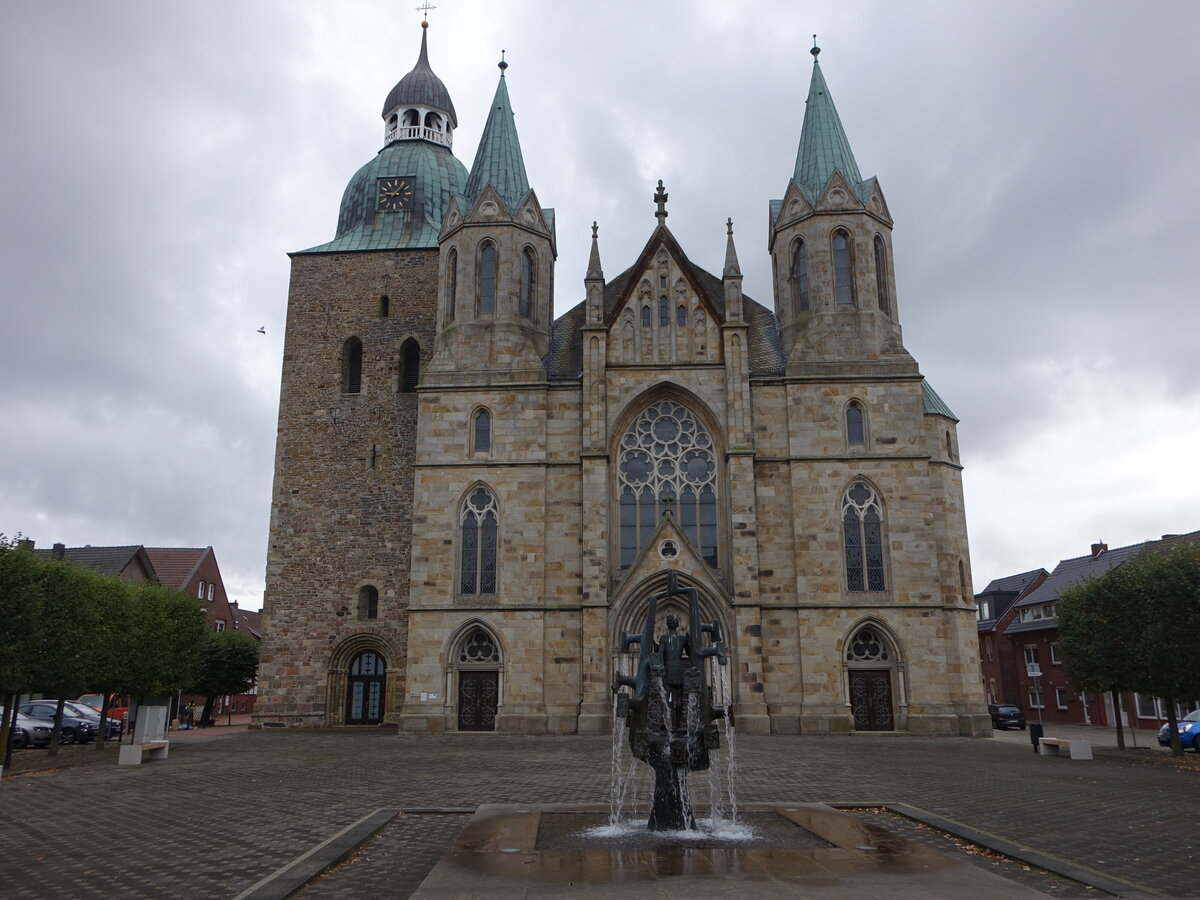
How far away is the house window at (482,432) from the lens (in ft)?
107

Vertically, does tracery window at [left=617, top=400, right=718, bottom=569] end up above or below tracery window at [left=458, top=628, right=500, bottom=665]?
above

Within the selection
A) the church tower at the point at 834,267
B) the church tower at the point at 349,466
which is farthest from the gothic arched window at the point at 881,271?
the church tower at the point at 349,466

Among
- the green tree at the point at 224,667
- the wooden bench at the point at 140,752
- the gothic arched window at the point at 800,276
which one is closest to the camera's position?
the wooden bench at the point at 140,752

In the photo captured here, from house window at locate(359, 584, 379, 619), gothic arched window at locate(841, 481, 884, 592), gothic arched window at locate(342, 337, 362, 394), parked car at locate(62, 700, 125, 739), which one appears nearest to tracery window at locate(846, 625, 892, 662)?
gothic arched window at locate(841, 481, 884, 592)

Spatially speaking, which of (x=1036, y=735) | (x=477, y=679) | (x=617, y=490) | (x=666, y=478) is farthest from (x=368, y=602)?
(x=1036, y=735)

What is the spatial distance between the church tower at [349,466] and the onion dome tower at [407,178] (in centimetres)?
11

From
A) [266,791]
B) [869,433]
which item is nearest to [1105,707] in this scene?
[869,433]

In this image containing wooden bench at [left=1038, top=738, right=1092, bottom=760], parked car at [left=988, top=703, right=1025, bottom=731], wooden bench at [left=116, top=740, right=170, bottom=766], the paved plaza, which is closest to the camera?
the paved plaza

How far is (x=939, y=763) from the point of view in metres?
20.9

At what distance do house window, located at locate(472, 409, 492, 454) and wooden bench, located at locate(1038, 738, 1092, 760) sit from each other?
721 inches

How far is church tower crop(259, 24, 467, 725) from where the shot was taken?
3538 centimetres

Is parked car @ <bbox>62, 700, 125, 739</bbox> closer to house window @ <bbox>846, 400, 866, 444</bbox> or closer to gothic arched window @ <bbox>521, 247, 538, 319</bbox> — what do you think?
gothic arched window @ <bbox>521, 247, 538, 319</bbox>

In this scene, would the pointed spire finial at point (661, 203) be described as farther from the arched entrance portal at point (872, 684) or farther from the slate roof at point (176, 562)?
the slate roof at point (176, 562)

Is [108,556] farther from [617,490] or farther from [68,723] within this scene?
[617,490]
